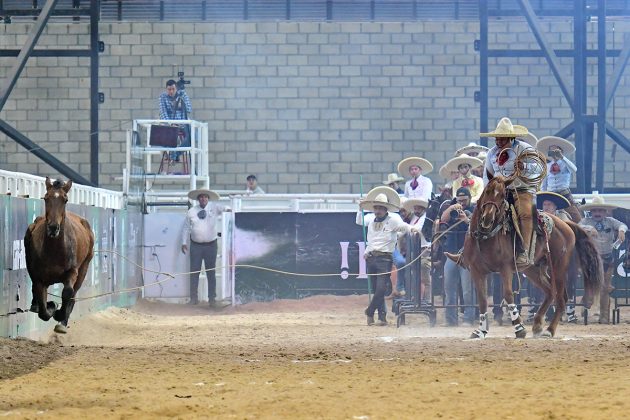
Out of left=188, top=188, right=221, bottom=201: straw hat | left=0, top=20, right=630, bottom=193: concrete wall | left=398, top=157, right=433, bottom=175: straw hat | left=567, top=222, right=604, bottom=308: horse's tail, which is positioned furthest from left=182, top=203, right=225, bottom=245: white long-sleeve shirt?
left=567, top=222, right=604, bottom=308: horse's tail

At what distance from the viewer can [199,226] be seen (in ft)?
77.9

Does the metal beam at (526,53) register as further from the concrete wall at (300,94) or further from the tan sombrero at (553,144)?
the tan sombrero at (553,144)

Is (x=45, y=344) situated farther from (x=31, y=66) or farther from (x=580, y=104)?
(x=31, y=66)

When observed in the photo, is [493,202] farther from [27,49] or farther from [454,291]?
[27,49]

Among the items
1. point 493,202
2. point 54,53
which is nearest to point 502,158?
point 493,202

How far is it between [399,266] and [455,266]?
2.06 metres

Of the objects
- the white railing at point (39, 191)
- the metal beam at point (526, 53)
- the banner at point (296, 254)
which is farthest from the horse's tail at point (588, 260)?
the metal beam at point (526, 53)

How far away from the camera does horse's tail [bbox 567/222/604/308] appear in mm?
16672

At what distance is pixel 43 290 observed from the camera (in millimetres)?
14352

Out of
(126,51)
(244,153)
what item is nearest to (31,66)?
(126,51)

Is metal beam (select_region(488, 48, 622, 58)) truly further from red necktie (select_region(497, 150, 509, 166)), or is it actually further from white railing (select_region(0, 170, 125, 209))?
red necktie (select_region(497, 150, 509, 166))

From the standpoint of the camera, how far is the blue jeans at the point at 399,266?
2067 centimetres

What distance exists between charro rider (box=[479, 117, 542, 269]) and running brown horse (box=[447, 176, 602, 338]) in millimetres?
131

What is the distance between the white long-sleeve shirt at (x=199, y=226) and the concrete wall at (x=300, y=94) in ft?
19.3
